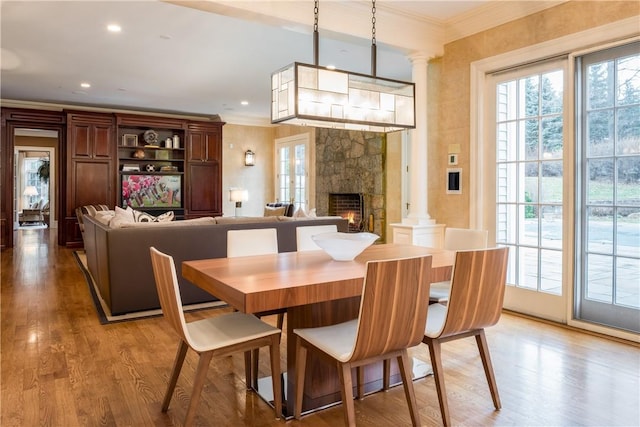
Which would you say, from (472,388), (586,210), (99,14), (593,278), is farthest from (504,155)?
(99,14)

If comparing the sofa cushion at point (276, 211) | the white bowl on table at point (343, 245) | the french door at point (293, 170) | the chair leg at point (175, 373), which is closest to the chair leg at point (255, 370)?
the chair leg at point (175, 373)

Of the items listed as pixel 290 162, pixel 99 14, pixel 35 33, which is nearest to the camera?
pixel 99 14

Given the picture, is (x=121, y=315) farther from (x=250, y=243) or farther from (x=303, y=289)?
(x=303, y=289)

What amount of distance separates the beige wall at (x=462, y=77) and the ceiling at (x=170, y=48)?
0.36m

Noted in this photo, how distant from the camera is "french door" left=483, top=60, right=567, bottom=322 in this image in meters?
3.70

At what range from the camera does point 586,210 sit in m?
3.51

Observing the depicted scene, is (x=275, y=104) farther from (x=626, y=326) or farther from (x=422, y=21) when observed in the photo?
(x=626, y=326)

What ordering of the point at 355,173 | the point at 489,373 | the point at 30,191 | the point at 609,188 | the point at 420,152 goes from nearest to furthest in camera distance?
1. the point at 489,373
2. the point at 609,188
3. the point at 420,152
4. the point at 355,173
5. the point at 30,191

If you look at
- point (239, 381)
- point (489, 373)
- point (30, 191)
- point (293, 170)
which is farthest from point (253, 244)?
point (30, 191)

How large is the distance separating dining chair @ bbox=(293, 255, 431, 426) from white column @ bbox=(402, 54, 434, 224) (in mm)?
2690

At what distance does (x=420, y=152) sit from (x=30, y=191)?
42.6 ft

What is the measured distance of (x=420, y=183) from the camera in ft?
15.0

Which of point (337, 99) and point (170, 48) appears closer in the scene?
point (337, 99)

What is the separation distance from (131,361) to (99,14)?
10.6 feet
